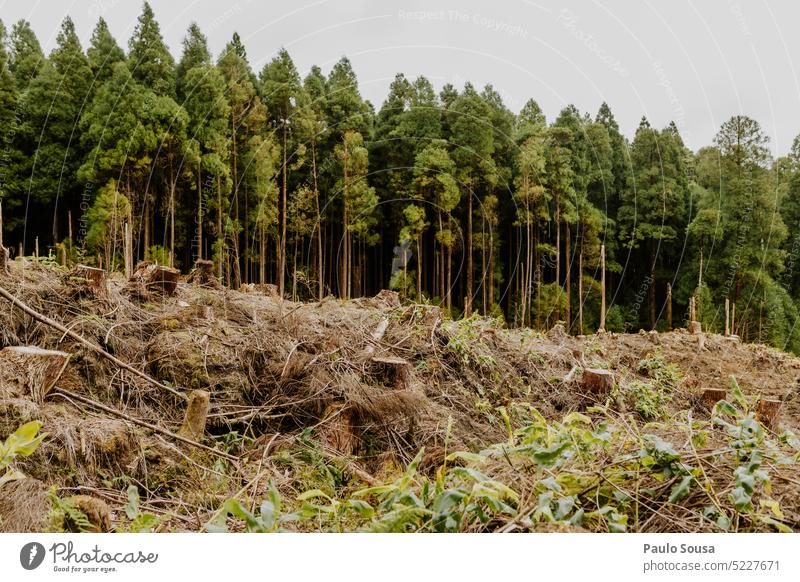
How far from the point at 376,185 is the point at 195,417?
53.9 ft

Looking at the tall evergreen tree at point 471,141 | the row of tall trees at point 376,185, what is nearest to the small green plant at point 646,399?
the row of tall trees at point 376,185

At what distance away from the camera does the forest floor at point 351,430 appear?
4.61 ft

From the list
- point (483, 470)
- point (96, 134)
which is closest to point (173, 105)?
point (96, 134)

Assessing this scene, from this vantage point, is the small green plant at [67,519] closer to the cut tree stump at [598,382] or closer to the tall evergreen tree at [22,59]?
the cut tree stump at [598,382]

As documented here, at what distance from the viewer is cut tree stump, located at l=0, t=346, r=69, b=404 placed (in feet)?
7.75

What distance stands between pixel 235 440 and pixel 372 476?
0.77 metres

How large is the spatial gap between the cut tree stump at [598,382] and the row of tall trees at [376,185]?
883cm

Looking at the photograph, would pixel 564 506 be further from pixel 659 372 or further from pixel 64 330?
pixel 659 372

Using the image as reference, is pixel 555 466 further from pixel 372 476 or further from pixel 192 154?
pixel 192 154

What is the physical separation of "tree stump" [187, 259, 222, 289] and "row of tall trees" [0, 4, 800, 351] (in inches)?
265

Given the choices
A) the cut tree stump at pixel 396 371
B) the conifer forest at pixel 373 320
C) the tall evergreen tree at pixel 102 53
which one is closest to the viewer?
the conifer forest at pixel 373 320

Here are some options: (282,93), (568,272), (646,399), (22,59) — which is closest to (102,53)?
(22,59)

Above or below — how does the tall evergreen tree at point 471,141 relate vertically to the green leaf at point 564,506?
above

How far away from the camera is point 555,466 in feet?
5.03
